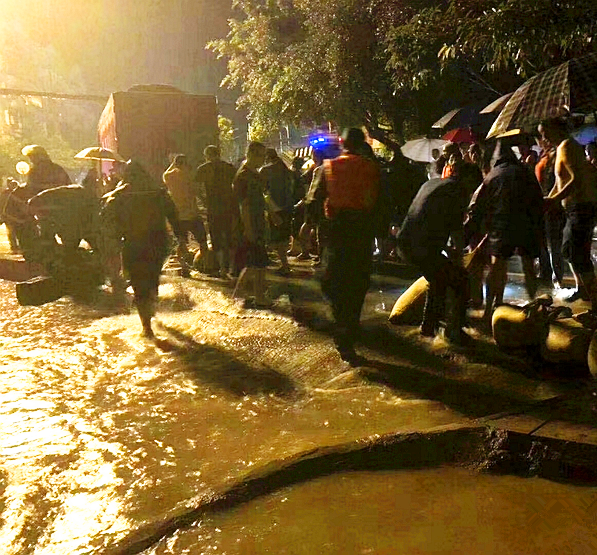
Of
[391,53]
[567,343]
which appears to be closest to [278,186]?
[567,343]

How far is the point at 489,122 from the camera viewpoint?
1360 centimetres

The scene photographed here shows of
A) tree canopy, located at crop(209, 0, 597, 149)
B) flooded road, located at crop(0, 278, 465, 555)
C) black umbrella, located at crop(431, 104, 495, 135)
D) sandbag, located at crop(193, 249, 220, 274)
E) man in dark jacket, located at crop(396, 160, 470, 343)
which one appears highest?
tree canopy, located at crop(209, 0, 597, 149)

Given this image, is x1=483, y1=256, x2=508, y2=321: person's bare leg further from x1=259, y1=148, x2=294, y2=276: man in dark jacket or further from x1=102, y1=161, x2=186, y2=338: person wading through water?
x1=259, y1=148, x2=294, y2=276: man in dark jacket

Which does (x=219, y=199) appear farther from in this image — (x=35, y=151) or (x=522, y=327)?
(x=522, y=327)

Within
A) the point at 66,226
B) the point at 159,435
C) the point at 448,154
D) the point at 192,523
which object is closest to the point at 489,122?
the point at 448,154

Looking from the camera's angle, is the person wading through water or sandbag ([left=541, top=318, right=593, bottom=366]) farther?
the person wading through water

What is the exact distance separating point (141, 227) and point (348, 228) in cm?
244

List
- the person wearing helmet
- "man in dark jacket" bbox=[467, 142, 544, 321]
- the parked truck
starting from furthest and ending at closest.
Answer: the parked truck → the person wearing helmet → "man in dark jacket" bbox=[467, 142, 544, 321]

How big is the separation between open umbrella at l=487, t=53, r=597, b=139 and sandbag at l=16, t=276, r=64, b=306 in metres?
6.43

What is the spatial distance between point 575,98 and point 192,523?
3990 mm

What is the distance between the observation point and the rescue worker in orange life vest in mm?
5188

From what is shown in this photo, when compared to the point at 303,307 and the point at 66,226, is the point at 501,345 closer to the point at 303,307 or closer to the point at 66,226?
the point at 303,307

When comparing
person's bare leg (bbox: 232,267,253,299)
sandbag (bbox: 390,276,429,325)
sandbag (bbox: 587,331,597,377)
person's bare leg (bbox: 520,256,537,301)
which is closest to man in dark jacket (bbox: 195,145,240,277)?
person's bare leg (bbox: 232,267,253,299)

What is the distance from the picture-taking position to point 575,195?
19.2ft
